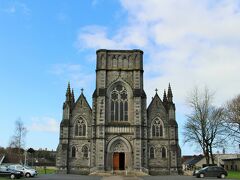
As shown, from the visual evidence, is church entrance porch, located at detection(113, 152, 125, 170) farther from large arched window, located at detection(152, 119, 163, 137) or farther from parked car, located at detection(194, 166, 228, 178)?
parked car, located at detection(194, 166, 228, 178)

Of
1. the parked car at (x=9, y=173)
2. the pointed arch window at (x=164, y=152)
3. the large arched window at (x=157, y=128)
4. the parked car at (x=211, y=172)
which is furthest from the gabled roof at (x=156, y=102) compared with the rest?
the parked car at (x=9, y=173)

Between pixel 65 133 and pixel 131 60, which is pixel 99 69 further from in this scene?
pixel 65 133

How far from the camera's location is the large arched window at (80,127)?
52.3m

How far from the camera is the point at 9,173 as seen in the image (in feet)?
128

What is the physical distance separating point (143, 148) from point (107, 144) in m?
4.87

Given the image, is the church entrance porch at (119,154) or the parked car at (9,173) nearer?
the parked car at (9,173)

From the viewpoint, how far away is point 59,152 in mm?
51344

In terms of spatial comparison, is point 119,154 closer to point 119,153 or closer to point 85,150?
point 119,153

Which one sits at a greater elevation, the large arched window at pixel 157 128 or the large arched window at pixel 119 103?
the large arched window at pixel 119 103

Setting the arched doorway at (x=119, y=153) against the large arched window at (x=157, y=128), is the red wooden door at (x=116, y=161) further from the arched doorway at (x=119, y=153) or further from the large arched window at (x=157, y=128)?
the large arched window at (x=157, y=128)

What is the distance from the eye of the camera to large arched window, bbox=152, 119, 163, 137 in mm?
52322

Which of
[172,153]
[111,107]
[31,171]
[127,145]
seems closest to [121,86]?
[111,107]

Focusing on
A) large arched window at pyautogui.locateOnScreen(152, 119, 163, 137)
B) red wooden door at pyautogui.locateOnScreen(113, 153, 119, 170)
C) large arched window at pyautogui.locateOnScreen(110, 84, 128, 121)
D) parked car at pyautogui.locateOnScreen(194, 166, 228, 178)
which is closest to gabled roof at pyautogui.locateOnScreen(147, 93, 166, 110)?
large arched window at pyautogui.locateOnScreen(152, 119, 163, 137)

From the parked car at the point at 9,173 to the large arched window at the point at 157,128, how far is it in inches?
795
